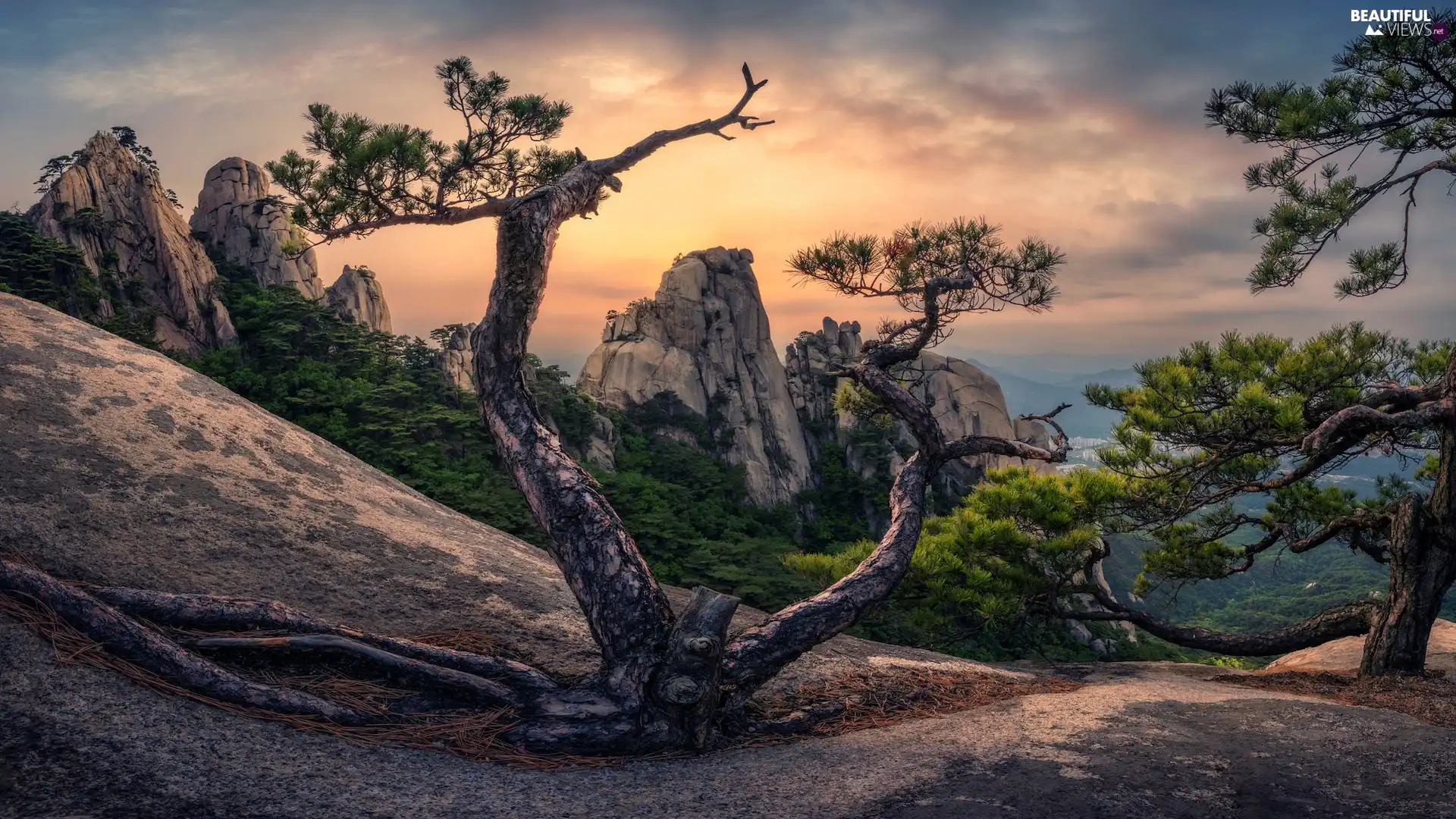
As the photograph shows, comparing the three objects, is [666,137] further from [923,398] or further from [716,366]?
[923,398]

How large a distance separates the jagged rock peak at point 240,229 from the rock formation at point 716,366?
1122 centimetres

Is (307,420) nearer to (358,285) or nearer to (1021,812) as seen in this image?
(358,285)

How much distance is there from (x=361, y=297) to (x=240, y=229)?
4.46m

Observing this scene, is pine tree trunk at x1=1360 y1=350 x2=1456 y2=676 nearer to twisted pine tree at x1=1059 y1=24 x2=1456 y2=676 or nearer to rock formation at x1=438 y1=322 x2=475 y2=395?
twisted pine tree at x1=1059 y1=24 x2=1456 y2=676

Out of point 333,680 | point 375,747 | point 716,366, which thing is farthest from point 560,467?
point 716,366

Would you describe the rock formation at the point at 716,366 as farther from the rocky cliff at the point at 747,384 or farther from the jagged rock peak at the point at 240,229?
the jagged rock peak at the point at 240,229

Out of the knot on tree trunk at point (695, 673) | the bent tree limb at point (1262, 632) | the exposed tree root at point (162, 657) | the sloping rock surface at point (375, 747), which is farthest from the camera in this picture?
the bent tree limb at point (1262, 632)

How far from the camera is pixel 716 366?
33250 millimetres

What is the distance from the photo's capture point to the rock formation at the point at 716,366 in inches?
1242

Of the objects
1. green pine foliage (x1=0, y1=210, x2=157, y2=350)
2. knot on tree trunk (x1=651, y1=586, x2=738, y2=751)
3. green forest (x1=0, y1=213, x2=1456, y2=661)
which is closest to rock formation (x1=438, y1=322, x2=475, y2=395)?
green forest (x1=0, y1=213, x2=1456, y2=661)

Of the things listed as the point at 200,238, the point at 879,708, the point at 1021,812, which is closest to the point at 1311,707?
the point at 879,708

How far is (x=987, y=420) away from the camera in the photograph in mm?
33969

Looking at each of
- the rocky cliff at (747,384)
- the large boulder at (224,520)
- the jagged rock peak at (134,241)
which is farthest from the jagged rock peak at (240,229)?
the large boulder at (224,520)

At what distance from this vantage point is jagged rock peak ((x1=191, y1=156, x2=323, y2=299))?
27.3 metres
